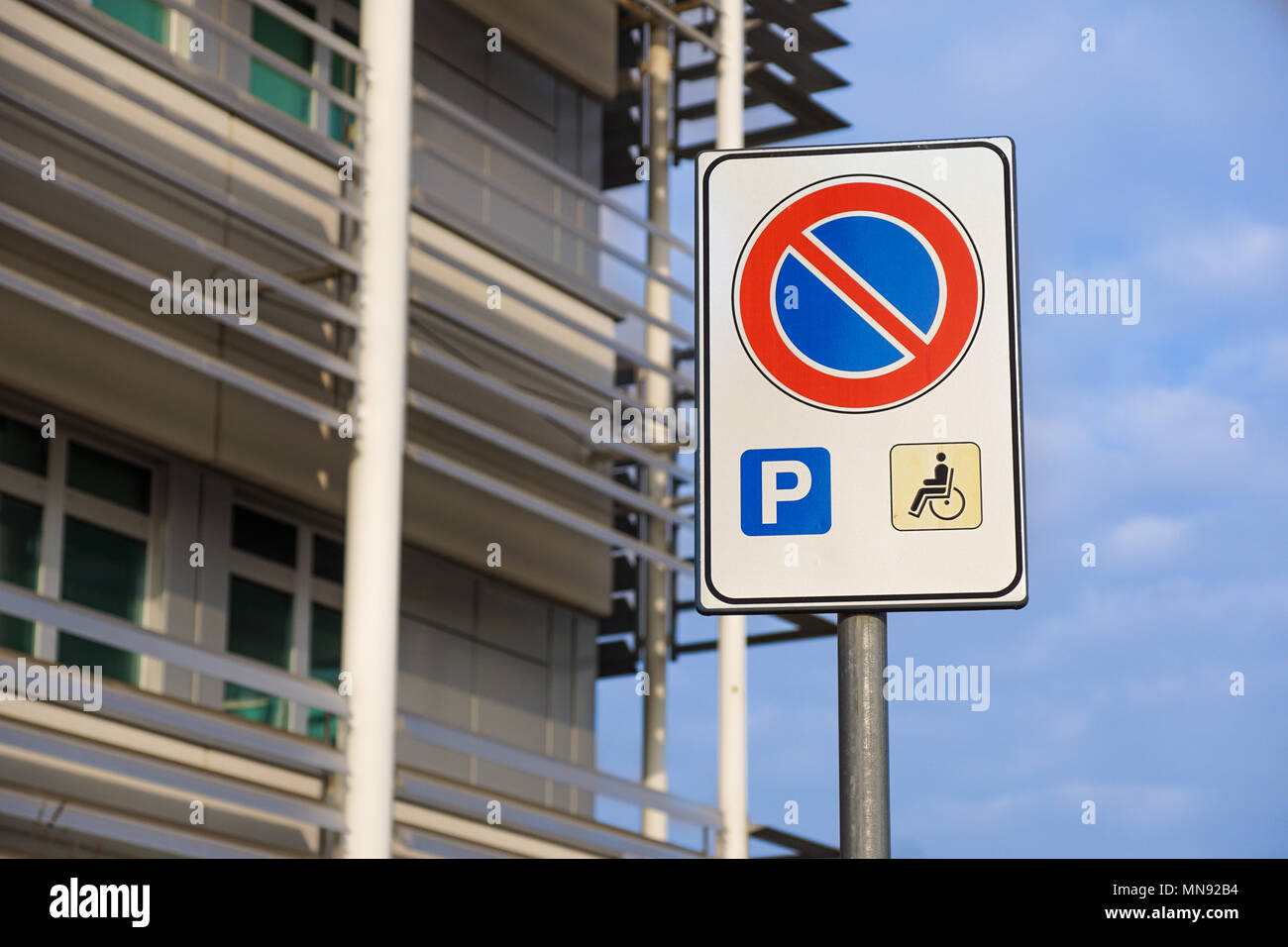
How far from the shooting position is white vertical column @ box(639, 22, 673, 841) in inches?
637

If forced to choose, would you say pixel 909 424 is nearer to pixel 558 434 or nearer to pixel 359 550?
pixel 359 550

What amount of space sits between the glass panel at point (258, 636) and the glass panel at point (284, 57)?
3.29 meters

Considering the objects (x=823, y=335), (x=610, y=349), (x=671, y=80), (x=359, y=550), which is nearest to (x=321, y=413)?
(x=359, y=550)

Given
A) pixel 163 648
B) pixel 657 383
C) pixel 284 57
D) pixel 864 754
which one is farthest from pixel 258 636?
pixel 864 754

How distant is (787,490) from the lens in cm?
320

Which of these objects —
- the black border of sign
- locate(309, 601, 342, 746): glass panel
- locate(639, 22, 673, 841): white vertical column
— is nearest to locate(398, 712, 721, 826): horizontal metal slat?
locate(639, 22, 673, 841): white vertical column

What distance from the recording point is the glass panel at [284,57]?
13719 mm

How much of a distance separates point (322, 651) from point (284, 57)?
4032 millimetres

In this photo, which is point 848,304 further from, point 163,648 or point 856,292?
point 163,648

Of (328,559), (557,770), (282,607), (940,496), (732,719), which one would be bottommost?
(940,496)

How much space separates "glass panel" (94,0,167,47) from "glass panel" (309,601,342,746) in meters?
3.91

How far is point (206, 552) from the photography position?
12.9 meters

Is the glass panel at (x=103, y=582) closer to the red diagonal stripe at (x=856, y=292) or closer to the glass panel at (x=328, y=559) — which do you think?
the glass panel at (x=328, y=559)
